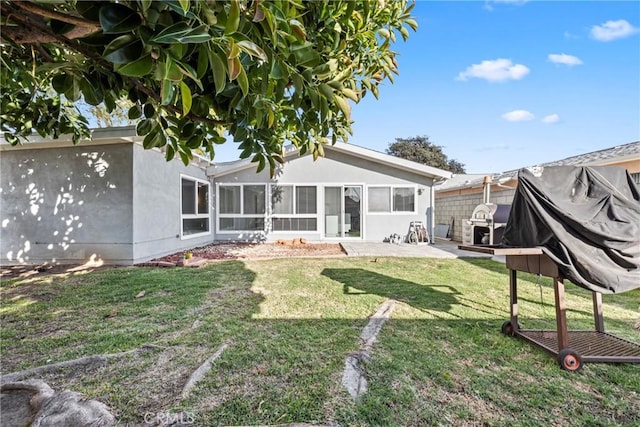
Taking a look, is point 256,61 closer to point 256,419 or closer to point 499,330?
point 256,419

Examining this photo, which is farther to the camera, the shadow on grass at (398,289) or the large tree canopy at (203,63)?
the shadow on grass at (398,289)

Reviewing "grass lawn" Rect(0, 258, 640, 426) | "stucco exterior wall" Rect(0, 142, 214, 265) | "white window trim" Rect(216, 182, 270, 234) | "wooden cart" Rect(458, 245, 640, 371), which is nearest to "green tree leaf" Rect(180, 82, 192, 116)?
"grass lawn" Rect(0, 258, 640, 426)

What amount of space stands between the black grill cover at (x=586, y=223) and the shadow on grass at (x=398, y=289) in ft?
5.98

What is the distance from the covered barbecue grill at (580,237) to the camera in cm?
282

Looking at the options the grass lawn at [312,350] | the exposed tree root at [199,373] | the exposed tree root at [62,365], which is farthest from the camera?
the exposed tree root at [62,365]

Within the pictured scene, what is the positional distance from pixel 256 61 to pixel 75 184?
8294 mm

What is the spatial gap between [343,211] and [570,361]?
961cm

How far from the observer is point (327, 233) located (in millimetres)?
12227

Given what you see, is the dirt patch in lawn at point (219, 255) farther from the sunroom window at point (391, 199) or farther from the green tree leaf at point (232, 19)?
the green tree leaf at point (232, 19)

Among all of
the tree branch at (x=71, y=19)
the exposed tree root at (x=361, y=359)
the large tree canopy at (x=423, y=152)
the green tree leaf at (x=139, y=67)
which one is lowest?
the exposed tree root at (x=361, y=359)

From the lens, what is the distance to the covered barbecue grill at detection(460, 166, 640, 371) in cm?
282

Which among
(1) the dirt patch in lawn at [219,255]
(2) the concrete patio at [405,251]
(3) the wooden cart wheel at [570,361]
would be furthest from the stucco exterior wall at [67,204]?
(3) the wooden cart wheel at [570,361]

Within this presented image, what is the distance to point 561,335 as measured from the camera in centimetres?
289

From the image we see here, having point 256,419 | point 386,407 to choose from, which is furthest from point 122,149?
point 386,407
